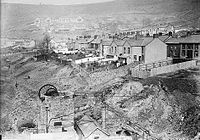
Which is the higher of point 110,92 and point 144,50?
point 144,50

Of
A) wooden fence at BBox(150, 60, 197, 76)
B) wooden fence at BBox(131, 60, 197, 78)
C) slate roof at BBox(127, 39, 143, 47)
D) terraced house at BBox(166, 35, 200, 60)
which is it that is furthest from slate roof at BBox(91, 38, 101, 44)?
terraced house at BBox(166, 35, 200, 60)

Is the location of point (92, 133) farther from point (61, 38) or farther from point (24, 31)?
point (24, 31)

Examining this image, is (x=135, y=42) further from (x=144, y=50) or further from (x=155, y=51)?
(x=155, y=51)

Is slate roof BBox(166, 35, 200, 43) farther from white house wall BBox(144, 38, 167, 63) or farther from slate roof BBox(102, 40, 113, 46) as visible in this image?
slate roof BBox(102, 40, 113, 46)

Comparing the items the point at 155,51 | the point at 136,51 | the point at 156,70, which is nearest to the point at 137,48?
the point at 136,51

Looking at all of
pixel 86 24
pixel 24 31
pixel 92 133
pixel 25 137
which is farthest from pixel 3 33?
pixel 92 133

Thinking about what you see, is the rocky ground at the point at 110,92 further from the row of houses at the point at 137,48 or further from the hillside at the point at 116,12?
the hillside at the point at 116,12
